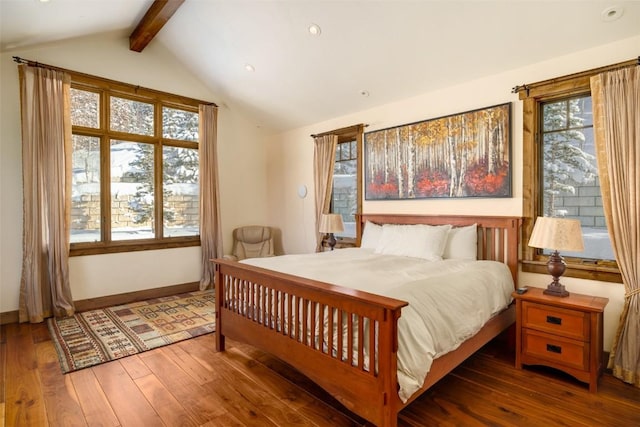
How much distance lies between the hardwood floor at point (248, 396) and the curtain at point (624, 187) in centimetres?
25

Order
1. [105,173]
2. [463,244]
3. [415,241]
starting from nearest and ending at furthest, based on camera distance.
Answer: [463,244], [415,241], [105,173]

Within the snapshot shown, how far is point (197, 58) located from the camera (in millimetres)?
4668

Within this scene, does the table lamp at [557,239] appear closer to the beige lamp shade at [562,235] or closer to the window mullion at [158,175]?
the beige lamp shade at [562,235]

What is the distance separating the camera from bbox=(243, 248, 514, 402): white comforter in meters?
1.78

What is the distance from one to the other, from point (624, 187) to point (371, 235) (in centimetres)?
231

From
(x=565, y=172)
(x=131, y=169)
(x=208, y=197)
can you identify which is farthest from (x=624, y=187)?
(x=131, y=169)

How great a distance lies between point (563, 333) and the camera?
→ 2420 mm

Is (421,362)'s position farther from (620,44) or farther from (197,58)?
(197,58)

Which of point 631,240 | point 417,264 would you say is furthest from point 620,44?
point 417,264

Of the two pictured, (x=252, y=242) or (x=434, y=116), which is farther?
(x=252, y=242)

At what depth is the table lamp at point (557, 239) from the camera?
2.42 metres

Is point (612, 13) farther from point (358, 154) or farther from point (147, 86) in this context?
point (147, 86)

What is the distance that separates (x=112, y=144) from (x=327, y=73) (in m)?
2.94

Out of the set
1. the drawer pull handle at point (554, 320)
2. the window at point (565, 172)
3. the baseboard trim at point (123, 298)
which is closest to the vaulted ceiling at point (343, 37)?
the window at point (565, 172)
